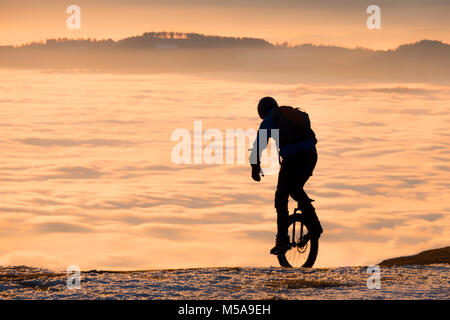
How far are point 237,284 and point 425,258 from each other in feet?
15.4

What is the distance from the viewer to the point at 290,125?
10.1 m

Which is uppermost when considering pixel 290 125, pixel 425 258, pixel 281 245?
pixel 290 125

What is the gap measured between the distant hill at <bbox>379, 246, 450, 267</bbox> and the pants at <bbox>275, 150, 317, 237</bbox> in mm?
2551

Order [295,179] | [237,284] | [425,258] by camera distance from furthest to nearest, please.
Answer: [425,258] → [295,179] → [237,284]

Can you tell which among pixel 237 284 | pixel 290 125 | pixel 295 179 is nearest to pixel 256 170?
pixel 295 179

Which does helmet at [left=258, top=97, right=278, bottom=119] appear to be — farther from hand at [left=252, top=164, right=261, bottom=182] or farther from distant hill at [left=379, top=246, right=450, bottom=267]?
distant hill at [left=379, top=246, right=450, bottom=267]

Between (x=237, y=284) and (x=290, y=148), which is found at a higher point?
(x=290, y=148)

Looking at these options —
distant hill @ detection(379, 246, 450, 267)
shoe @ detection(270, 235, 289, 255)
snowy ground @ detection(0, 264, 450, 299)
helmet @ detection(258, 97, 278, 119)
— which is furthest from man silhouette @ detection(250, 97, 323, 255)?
distant hill @ detection(379, 246, 450, 267)

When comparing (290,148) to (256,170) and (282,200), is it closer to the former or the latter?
(256,170)
